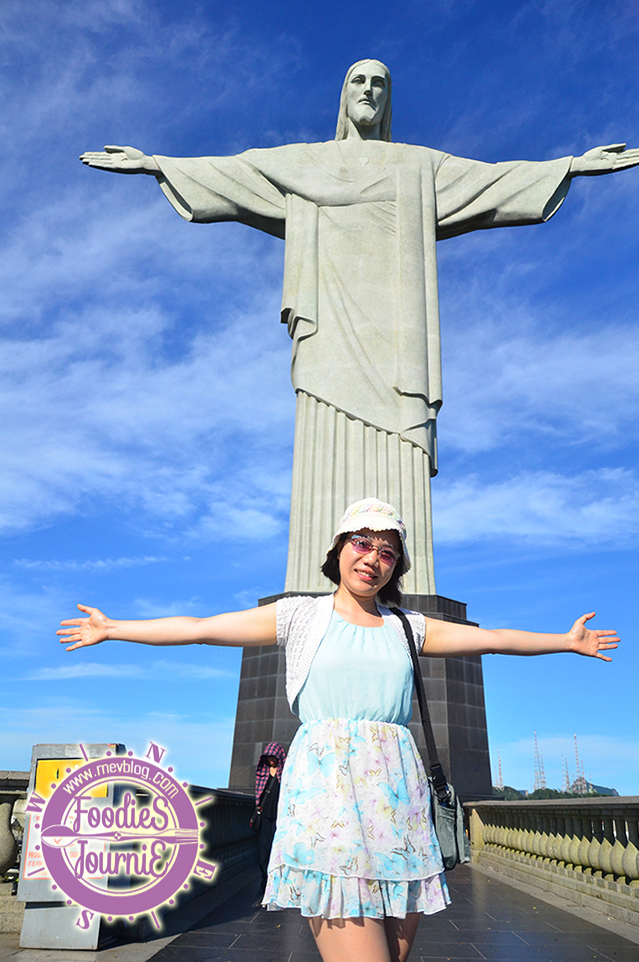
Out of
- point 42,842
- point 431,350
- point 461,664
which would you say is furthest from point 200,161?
point 42,842

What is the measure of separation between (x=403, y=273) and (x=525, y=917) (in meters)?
9.15

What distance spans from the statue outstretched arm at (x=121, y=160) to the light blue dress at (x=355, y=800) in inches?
446

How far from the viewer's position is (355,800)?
7.80ft

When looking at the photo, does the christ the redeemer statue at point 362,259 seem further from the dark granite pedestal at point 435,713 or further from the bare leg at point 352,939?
the bare leg at point 352,939

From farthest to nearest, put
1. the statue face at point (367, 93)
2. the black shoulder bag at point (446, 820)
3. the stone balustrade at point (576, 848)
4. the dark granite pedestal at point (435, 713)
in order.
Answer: the statue face at point (367, 93), the dark granite pedestal at point (435, 713), the stone balustrade at point (576, 848), the black shoulder bag at point (446, 820)

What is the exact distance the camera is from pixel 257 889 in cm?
766

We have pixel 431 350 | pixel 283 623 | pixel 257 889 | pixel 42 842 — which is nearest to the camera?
pixel 283 623

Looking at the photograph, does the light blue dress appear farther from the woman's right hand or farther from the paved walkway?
the paved walkway

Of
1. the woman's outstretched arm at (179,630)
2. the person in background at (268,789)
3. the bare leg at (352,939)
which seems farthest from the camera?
the person in background at (268,789)

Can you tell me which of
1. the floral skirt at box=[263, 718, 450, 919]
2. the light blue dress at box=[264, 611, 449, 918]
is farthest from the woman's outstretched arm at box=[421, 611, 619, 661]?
the floral skirt at box=[263, 718, 450, 919]

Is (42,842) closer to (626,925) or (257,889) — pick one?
(257,889)

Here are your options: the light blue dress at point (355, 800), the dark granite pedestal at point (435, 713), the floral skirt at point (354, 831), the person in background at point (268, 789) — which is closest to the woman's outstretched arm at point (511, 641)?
the light blue dress at point (355, 800)

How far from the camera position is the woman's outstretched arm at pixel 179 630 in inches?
107

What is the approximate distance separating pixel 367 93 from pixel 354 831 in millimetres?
13149
